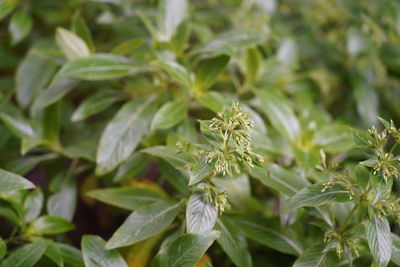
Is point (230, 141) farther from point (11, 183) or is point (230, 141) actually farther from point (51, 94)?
point (51, 94)

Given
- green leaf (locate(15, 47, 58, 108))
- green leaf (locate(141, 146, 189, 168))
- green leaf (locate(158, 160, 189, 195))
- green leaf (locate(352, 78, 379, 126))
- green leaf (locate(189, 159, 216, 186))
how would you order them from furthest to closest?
green leaf (locate(352, 78, 379, 126)) < green leaf (locate(15, 47, 58, 108)) < green leaf (locate(158, 160, 189, 195)) < green leaf (locate(141, 146, 189, 168)) < green leaf (locate(189, 159, 216, 186))

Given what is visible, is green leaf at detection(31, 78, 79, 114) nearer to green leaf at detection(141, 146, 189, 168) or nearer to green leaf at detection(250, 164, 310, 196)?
green leaf at detection(141, 146, 189, 168)

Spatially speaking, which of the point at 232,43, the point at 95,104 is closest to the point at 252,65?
the point at 232,43

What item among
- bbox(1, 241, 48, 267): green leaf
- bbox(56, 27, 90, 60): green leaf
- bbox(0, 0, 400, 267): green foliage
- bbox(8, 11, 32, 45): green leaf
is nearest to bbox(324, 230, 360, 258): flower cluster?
bbox(0, 0, 400, 267): green foliage

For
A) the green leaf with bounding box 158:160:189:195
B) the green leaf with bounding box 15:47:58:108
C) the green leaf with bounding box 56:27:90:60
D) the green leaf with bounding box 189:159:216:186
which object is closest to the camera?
the green leaf with bounding box 189:159:216:186

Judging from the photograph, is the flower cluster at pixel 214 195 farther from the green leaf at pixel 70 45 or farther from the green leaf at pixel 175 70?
the green leaf at pixel 70 45

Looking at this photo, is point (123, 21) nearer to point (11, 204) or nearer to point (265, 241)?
point (11, 204)
